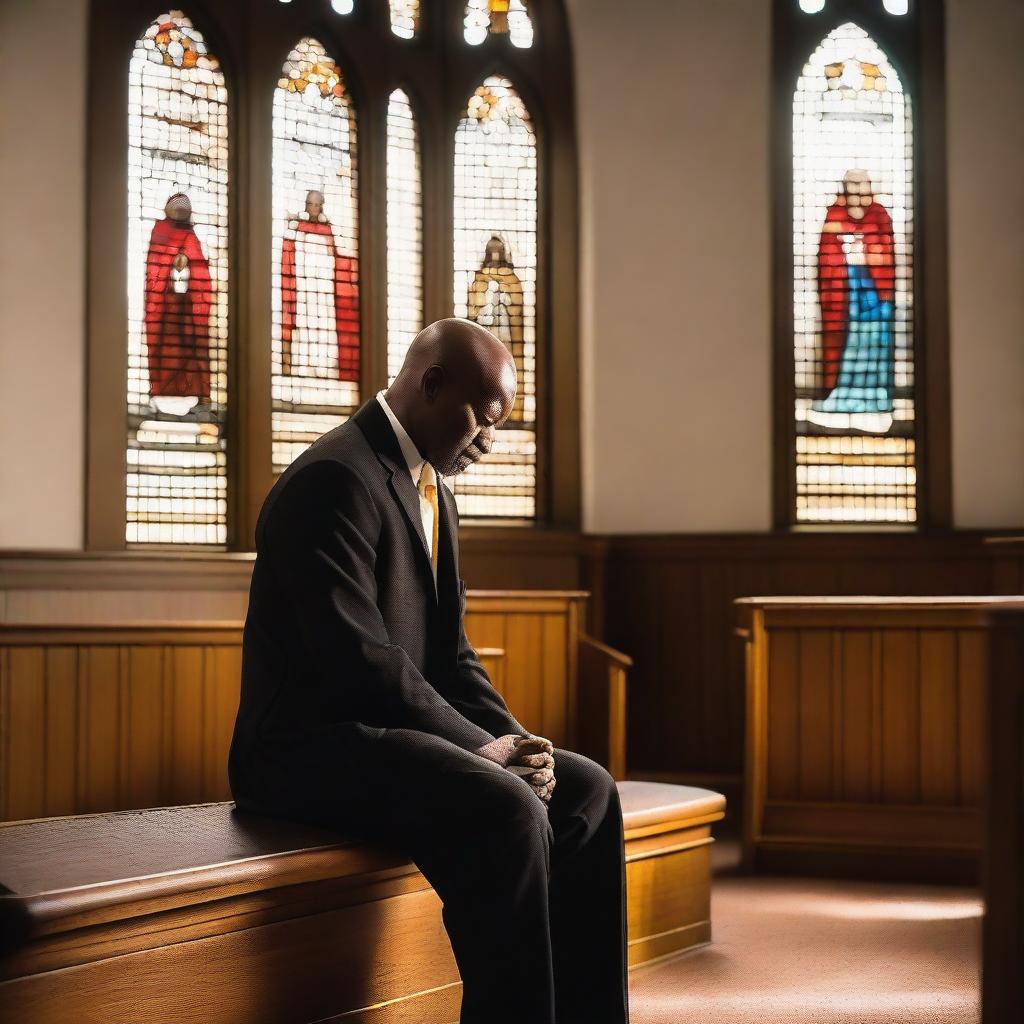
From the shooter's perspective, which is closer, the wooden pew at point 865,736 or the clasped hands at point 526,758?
the clasped hands at point 526,758

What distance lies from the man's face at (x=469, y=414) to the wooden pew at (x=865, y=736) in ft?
7.90

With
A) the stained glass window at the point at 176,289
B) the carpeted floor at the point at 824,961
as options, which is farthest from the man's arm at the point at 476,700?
the stained glass window at the point at 176,289

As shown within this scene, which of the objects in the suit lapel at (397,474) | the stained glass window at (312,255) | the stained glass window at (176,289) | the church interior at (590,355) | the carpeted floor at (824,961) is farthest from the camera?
the stained glass window at (312,255)

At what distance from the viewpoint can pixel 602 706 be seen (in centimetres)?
577

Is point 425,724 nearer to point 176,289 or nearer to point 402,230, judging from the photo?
point 176,289

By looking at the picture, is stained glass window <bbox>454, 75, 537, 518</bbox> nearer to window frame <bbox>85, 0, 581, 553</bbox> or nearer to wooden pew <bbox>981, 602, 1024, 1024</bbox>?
window frame <bbox>85, 0, 581, 553</bbox>

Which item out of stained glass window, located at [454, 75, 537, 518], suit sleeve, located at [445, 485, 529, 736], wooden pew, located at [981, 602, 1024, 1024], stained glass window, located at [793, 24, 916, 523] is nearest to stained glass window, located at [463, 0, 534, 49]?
stained glass window, located at [454, 75, 537, 518]

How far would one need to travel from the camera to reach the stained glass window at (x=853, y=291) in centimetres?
755

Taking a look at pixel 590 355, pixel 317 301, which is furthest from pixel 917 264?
pixel 317 301

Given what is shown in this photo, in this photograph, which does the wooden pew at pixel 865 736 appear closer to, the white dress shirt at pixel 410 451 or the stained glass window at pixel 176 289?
the white dress shirt at pixel 410 451

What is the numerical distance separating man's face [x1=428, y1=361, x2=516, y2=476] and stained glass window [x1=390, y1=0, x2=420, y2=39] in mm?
5134

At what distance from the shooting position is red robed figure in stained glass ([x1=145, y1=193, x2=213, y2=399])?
6.77 metres

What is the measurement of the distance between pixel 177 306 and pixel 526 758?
15.4ft

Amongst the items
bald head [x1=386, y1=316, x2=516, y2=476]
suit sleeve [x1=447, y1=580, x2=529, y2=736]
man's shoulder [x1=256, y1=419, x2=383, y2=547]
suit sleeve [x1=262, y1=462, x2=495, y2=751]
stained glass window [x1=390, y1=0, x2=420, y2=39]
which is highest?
stained glass window [x1=390, y1=0, x2=420, y2=39]
